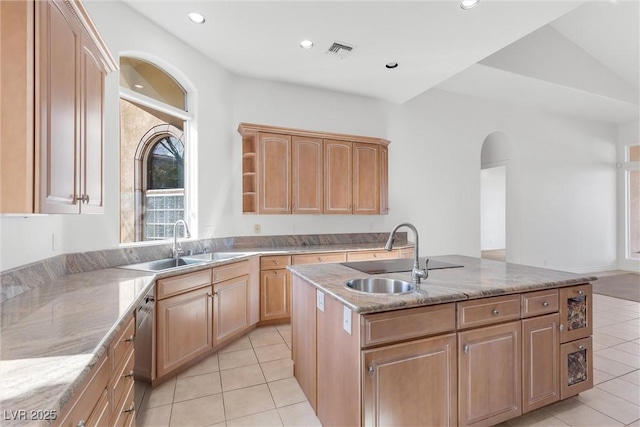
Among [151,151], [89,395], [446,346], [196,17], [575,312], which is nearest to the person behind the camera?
[89,395]

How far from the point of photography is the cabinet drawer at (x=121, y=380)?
48.7 inches

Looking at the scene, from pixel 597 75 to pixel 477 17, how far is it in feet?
14.1

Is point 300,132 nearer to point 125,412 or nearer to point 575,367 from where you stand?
point 125,412

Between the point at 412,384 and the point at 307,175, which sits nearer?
the point at 412,384

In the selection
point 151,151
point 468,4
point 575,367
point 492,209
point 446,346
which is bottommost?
point 575,367

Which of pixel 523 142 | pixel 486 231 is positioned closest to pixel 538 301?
pixel 523 142

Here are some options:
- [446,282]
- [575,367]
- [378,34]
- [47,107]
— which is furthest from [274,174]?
[575,367]

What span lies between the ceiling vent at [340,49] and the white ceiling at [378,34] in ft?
0.19

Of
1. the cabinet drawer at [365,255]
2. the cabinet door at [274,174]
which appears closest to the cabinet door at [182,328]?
the cabinet door at [274,174]

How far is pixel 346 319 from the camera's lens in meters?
1.55

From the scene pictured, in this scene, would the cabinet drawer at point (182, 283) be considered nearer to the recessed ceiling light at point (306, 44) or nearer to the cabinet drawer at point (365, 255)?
the cabinet drawer at point (365, 255)

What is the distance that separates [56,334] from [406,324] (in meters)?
1.48

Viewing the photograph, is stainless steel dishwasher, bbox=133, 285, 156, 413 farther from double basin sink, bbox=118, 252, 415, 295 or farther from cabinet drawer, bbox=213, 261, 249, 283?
cabinet drawer, bbox=213, 261, 249, 283

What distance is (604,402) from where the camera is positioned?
2.14m
